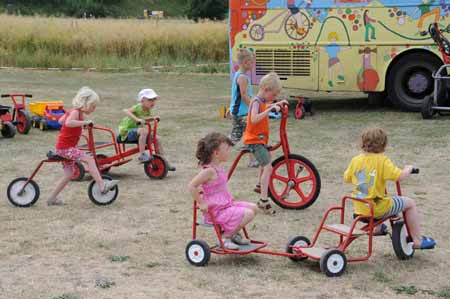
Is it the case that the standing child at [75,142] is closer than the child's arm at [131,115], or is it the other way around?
the standing child at [75,142]

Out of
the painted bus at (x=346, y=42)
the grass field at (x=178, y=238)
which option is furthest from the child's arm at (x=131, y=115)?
the painted bus at (x=346, y=42)

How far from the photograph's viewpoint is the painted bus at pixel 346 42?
14.6 m

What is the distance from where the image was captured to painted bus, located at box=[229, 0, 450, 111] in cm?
1462

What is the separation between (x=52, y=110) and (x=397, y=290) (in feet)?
30.8

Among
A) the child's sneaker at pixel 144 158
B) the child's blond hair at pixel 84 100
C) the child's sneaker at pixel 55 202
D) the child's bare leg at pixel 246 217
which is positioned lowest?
the child's sneaker at pixel 55 202

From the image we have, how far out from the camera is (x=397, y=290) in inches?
216

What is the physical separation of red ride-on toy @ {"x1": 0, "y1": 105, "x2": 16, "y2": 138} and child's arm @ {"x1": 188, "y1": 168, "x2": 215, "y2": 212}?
7410 mm

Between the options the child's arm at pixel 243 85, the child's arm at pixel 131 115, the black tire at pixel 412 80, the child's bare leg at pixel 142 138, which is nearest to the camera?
the child's arm at pixel 131 115

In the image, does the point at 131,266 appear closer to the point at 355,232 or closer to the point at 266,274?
the point at 266,274

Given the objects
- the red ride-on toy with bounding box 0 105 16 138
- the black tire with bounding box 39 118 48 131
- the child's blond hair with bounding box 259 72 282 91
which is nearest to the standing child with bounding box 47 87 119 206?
the child's blond hair with bounding box 259 72 282 91

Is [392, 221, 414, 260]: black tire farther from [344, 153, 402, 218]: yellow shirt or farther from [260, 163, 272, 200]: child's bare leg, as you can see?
[260, 163, 272, 200]: child's bare leg

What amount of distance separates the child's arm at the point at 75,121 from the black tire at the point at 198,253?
2326 mm

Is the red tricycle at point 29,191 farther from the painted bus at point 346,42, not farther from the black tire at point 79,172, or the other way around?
the painted bus at point 346,42

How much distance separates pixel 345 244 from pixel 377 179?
528 millimetres
